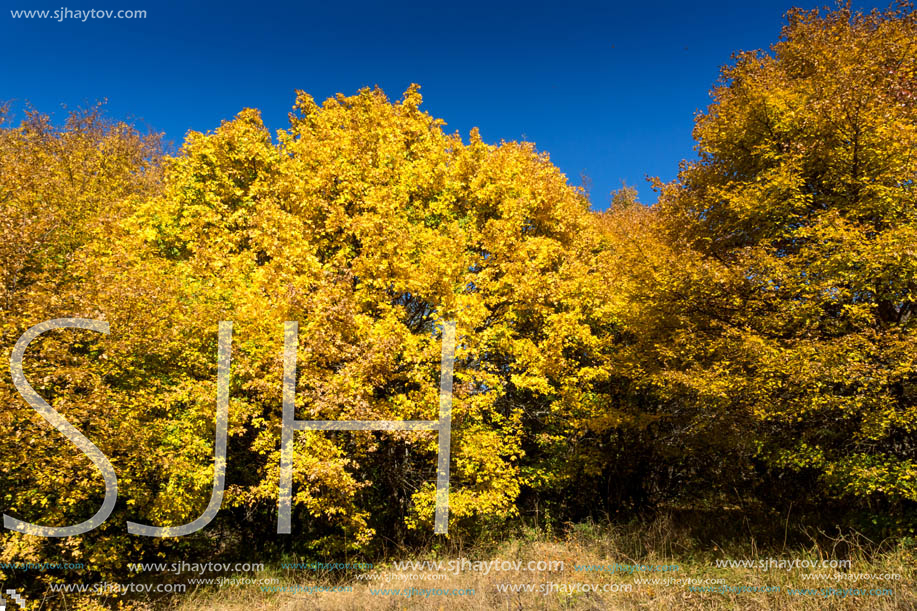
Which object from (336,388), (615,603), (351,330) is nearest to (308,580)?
(336,388)

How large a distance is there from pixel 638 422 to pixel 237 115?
16.4 metres

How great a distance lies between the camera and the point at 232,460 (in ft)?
41.3

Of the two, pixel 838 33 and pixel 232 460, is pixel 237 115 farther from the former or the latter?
pixel 838 33

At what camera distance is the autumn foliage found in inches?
350

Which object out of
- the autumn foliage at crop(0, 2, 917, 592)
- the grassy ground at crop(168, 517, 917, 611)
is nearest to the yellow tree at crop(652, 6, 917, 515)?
the autumn foliage at crop(0, 2, 917, 592)

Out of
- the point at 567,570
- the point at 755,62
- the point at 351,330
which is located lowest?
the point at 567,570

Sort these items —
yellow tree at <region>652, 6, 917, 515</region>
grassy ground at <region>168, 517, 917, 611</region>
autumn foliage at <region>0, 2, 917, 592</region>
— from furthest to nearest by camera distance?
autumn foliage at <region>0, 2, 917, 592</region> < yellow tree at <region>652, 6, 917, 515</region> < grassy ground at <region>168, 517, 917, 611</region>

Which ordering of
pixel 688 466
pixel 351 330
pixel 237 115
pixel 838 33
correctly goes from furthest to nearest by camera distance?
1. pixel 237 115
2. pixel 688 466
3. pixel 838 33
4. pixel 351 330
